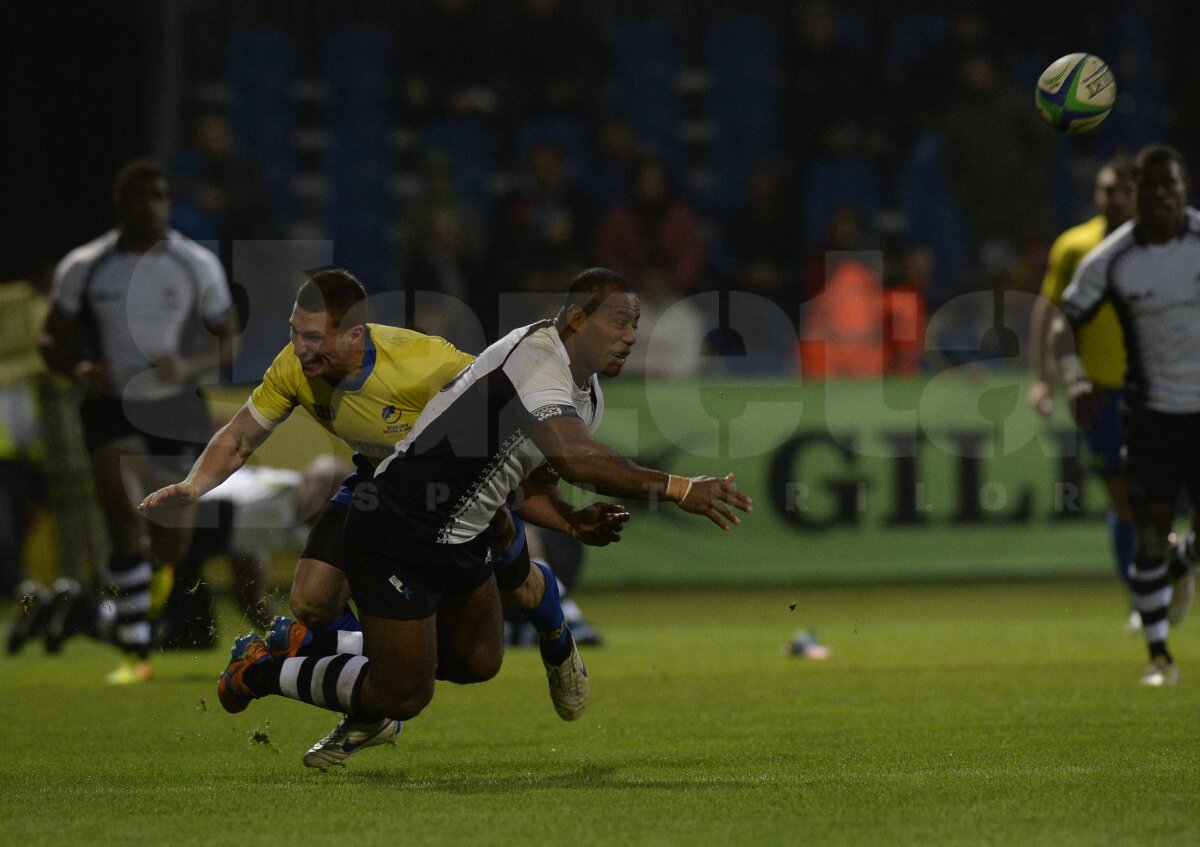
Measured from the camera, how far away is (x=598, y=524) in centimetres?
674

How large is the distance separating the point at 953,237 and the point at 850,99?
175 cm

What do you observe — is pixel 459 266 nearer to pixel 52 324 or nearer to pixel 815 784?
pixel 52 324

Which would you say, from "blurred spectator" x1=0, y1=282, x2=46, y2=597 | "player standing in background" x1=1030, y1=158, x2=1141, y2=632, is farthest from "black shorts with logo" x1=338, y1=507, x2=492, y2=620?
"blurred spectator" x1=0, y1=282, x2=46, y2=597

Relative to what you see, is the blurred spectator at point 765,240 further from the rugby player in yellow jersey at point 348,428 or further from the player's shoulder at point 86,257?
the rugby player in yellow jersey at point 348,428

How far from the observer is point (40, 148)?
17.1 meters

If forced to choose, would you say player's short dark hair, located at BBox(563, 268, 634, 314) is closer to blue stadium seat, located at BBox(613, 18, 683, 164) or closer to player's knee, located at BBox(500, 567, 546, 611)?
player's knee, located at BBox(500, 567, 546, 611)

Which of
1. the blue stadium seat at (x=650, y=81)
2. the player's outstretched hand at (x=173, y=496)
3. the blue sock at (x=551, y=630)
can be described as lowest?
the blue sock at (x=551, y=630)

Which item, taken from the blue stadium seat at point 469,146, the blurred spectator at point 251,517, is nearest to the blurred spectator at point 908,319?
the blue stadium seat at point 469,146

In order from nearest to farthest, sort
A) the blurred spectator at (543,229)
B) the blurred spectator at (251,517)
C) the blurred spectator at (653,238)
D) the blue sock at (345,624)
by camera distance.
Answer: the blue sock at (345,624) → the blurred spectator at (251,517) → the blurred spectator at (543,229) → the blurred spectator at (653,238)

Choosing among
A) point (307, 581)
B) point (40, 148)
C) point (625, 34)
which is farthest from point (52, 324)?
point (625, 34)

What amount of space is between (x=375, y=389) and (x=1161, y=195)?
4351 mm

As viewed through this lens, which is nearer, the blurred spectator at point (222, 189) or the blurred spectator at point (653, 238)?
the blurred spectator at point (222, 189)

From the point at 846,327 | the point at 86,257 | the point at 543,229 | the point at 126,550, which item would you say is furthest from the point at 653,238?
the point at 126,550

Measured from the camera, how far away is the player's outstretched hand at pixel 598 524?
669 cm
